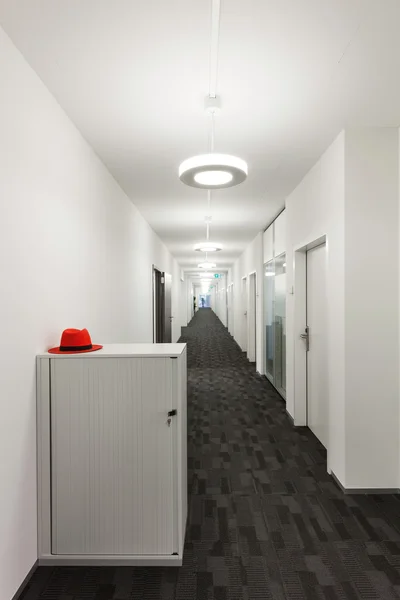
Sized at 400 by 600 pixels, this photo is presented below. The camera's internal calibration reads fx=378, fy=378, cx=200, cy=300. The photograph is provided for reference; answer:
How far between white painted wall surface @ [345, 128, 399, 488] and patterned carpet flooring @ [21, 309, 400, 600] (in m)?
0.36

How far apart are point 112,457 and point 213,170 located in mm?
2054

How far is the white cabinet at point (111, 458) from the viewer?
8.00 feet

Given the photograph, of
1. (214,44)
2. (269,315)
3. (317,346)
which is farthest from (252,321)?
(214,44)

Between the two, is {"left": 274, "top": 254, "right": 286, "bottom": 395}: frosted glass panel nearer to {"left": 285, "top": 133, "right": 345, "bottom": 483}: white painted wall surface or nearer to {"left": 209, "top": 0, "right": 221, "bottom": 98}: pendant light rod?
{"left": 285, "top": 133, "right": 345, "bottom": 483}: white painted wall surface

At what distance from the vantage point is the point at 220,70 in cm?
243

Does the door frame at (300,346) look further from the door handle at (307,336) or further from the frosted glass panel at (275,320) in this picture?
the frosted glass panel at (275,320)

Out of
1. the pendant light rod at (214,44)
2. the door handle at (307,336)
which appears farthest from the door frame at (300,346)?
the pendant light rod at (214,44)

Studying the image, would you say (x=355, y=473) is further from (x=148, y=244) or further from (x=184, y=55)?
(x=148, y=244)

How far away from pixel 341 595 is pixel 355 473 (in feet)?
4.15

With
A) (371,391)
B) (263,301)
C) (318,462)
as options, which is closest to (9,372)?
(371,391)

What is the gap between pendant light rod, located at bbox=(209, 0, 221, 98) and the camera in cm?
188

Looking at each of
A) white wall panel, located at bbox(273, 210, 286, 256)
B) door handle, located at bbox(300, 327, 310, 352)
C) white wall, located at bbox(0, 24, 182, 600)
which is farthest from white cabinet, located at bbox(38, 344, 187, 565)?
white wall panel, located at bbox(273, 210, 286, 256)

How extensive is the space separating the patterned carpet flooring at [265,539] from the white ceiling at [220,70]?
3175 mm

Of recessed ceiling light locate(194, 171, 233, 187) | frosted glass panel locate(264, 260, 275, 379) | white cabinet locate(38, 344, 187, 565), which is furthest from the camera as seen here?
frosted glass panel locate(264, 260, 275, 379)
